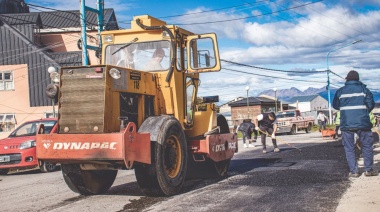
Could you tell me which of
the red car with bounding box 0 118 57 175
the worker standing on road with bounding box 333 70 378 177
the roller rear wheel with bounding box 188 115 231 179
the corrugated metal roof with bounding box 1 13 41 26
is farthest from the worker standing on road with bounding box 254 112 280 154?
the corrugated metal roof with bounding box 1 13 41 26

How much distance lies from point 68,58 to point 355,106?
28.4 m

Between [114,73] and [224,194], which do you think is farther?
[224,194]

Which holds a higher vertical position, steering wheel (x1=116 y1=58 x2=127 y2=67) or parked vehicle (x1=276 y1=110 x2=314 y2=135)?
steering wheel (x1=116 y1=58 x2=127 y2=67)

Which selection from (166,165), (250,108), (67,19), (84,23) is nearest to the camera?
(166,165)

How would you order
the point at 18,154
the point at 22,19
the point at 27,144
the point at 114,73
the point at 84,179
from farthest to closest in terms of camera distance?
1. the point at 22,19
2. the point at 27,144
3. the point at 18,154
4. the point at 84,179
5. the point at 114,73

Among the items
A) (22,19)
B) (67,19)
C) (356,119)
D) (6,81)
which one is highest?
(67,19)

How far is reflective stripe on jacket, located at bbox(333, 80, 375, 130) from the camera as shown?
930 centimetres

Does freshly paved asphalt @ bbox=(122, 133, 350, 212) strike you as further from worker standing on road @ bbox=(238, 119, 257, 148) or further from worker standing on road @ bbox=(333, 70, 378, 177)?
worker standing on road @ bbox=(238, 119, 257, 148)

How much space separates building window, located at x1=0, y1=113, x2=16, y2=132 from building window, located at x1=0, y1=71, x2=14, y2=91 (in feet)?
5.88

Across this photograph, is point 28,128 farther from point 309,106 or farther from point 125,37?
point 309,106

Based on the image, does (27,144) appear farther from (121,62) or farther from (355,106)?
(355,106)

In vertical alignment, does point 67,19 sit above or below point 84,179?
above

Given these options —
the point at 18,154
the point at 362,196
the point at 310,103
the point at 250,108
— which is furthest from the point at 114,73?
the point at 310,103

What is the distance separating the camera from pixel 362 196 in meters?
7.28
